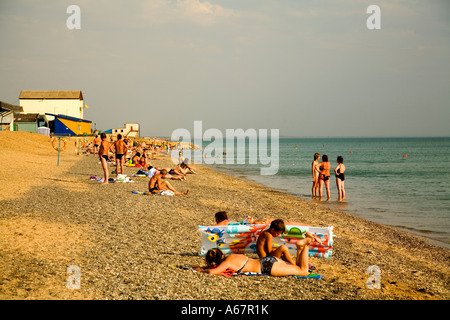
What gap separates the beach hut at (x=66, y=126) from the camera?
183 feet

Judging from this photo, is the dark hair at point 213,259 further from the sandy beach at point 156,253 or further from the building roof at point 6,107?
the building roof at point 6,107

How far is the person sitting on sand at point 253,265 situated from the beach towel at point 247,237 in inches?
17.0

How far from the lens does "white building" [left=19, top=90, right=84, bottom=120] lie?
220 ft

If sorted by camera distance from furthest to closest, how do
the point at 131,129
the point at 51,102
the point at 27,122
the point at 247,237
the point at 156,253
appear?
the point at 131,129 → the point at 51,102 → the point at 27,122 → the point at 156,253 → the point at 247,237

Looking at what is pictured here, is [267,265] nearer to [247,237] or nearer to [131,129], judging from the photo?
[247,237]

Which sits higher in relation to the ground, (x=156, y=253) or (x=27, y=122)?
(x=27, y=122)

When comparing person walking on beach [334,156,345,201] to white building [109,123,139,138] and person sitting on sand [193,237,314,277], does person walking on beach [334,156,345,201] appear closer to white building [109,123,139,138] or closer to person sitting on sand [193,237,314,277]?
person sitting on sand [193,237,314,277]

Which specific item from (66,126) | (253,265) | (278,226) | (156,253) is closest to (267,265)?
(253,265)

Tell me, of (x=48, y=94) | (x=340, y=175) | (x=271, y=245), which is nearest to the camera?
A: (x=271, y=245)

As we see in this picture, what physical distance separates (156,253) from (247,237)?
1.70m

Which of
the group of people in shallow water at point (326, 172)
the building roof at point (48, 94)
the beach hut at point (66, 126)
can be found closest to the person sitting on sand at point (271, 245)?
the group of people in shallow water at point (326, 172)

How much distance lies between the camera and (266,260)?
19.7ft

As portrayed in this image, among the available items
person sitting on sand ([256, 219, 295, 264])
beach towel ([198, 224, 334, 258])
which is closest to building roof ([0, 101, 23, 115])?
beach towel ([198, 224, 334, 258])
